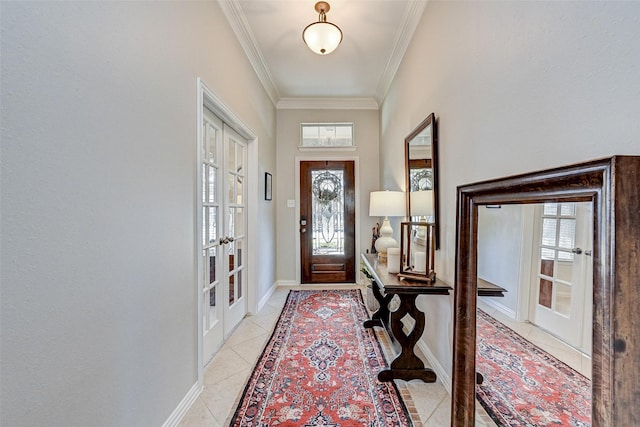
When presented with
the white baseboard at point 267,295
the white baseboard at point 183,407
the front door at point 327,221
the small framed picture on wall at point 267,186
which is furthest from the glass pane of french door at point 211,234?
the front door at point 327,221

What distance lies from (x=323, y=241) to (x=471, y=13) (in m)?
3.25

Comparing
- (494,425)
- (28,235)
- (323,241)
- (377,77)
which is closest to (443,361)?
(494,425)

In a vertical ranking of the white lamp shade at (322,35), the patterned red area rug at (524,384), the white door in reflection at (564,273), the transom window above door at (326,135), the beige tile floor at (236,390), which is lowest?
the beige tile floor at (236,390)

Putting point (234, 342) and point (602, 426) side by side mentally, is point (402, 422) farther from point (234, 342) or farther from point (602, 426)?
point (234, 342)

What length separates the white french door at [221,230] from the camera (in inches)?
81.7

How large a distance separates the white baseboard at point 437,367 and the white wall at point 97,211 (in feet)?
5.15

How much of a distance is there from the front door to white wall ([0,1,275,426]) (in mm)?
2633

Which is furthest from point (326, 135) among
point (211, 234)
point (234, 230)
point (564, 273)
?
point (564, 273)

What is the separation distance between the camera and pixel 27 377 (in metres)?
0.75

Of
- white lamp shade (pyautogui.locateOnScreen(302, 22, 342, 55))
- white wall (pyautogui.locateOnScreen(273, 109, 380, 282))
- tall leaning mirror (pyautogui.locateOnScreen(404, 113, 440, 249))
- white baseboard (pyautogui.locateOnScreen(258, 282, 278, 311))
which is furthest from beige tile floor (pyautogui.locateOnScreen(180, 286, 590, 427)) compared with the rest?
white lamp shade (pyautogui.locateOnScreen(302, 22, 342, 55))

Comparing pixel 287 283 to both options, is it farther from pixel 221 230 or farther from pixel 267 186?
pixel 221 230

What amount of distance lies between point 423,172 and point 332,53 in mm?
1695

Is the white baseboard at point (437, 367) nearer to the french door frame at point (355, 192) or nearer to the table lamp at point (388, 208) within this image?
the table lamp at point (388, 208)

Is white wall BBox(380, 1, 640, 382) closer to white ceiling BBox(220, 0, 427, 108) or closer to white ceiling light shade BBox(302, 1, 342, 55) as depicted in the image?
white ceiling BBox(220, 0, 427, 108)
